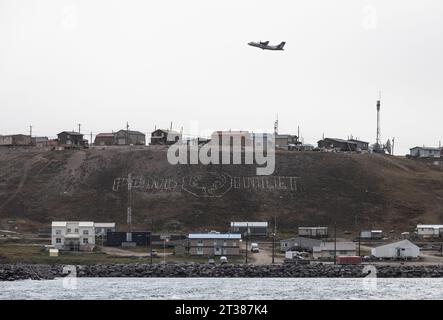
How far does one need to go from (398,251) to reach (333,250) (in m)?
6.23

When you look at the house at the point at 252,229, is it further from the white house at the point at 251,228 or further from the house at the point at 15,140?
the house at the point at 15,140

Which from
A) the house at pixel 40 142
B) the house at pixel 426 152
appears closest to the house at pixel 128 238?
the house at pixel 40 142

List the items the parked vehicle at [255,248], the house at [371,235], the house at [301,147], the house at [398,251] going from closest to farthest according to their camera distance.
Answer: the house at [398,251] < the parked vehicle at [255,248] < the house at [371,235] < the house at [301,147]

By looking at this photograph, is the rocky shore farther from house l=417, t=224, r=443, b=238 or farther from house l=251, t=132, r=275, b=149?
house l=251, t=132, r=275, b=149

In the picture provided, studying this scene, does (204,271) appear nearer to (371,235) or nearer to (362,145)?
(371,235)

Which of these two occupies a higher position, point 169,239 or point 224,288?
point 169,239

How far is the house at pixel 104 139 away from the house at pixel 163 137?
779 cm

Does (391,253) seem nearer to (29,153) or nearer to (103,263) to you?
(103,263)

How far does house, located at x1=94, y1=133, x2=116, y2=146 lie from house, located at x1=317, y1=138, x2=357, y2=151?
36083mm

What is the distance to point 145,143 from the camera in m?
139

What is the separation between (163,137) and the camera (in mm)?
134000

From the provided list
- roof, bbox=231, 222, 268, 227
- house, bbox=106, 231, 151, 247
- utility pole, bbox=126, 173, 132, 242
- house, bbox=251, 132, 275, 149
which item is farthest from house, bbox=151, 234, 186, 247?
house, bbox=251, 132, 275, 149

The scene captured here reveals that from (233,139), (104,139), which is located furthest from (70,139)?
(233,139)

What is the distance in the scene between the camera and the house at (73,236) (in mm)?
80562
